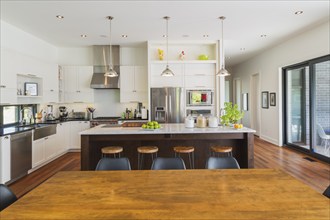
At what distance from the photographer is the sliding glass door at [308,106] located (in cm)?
496

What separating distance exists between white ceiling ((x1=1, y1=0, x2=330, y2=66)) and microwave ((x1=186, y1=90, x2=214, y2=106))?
4.50 feet

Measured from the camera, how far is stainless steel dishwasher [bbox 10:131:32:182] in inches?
146

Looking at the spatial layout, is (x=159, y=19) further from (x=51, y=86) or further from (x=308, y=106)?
(x=308, y=106)

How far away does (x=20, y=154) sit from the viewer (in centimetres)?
390

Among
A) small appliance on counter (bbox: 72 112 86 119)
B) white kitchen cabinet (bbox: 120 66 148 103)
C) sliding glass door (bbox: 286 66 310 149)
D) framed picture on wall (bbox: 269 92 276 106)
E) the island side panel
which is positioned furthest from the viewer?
framed picture on wall (bbox: 269 92 276 106)

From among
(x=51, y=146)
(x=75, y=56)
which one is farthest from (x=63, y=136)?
(x=75, y=56)

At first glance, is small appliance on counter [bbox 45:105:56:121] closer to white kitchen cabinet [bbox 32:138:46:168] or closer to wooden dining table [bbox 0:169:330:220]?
white kitchen cabinet [bbox 32:138:46:168]

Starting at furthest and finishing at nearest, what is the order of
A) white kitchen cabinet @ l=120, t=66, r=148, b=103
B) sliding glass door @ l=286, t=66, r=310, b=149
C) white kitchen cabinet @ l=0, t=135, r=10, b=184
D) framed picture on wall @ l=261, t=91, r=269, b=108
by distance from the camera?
framed picture on wall @ l=261, t=91, r=269, b=108 → white kitchen cabinet @ l=120, t=66, r=148, b=103 → sliding glass door @ l=286, t=66, r=310, b=149 → white kitchen cabinet @ l=0, t=135, r=10, b=184

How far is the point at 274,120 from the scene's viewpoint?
22.6ft

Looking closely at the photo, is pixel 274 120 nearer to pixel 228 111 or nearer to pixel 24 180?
pixel 228 111

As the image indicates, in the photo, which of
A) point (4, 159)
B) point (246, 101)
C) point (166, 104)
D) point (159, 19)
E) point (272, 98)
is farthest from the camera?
point (246, 101)

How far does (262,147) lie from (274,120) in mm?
1029

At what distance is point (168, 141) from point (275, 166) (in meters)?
2.43

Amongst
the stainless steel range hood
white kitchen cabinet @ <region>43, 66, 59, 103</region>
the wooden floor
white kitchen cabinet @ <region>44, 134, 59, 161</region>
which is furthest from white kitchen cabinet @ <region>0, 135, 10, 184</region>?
the stainless steel range hood
